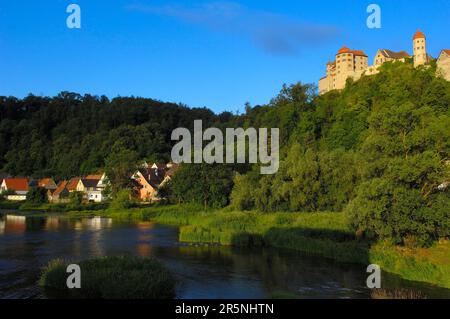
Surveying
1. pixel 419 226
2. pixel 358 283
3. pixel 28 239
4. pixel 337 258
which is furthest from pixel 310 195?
pixel 28 239

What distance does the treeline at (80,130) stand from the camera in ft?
424

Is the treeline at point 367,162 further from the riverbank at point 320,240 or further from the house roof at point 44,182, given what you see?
the house roof at point 44,182

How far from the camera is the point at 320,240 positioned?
33.8 meters

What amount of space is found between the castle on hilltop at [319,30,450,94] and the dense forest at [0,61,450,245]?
130 inches

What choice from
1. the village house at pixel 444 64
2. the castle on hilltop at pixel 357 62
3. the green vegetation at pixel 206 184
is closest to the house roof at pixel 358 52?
the castle on hilltop at pixel 357 62

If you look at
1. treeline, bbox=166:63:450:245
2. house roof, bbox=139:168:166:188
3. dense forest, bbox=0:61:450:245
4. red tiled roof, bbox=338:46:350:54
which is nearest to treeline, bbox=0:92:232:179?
dense forest, bbox=0:61:450:245

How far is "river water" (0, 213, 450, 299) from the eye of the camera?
2253cm

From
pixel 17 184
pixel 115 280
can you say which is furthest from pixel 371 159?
pixel 17 184

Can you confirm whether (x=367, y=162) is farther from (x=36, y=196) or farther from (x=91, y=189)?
(x=91, y=189)

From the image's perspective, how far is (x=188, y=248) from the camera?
3591cm

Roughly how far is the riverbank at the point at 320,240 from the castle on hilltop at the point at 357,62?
181 ft

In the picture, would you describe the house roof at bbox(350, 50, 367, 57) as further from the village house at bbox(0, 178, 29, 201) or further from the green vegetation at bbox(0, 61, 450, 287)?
the village house at bbox(0, 178, 29, 201)

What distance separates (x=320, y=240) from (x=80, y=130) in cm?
13330

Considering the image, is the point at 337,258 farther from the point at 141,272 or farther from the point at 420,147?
the point at 141,272
